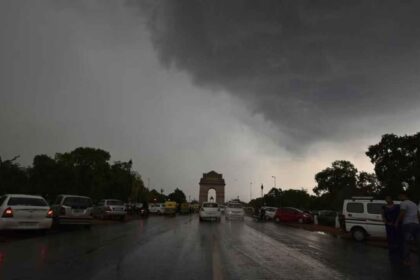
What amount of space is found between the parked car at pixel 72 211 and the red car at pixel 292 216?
81.0 ft

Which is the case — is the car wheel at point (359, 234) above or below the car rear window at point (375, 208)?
below

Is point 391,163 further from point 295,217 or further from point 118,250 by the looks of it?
point 118,250

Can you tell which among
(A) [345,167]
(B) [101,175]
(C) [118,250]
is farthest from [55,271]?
(A) [345,167]

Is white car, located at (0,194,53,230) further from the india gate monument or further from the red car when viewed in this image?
the india gate monument

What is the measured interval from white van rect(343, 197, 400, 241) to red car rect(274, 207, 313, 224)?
67.5ft

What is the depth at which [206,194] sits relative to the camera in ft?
454

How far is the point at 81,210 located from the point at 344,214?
13472 mm

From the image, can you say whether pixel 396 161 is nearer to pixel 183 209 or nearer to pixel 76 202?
pixel 183 209

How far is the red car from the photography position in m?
40.4

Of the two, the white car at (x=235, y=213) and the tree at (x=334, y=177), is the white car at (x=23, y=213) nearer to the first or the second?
the white car at (x=235, y=213)

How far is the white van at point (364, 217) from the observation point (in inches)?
756

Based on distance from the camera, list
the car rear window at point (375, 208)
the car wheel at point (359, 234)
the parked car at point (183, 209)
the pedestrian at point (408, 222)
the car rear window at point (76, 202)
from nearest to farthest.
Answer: the pedestrian at point (408, 222), the car rear window at point (375, 208), the car wheel at point (359, 234), the car rear window at point (76, 202), the parked car at point (183, 209)

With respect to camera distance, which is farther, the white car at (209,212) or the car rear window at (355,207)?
the white car at (209,212)

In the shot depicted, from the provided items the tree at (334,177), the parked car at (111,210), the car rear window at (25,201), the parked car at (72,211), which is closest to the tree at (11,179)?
the parked car at (111,210)
